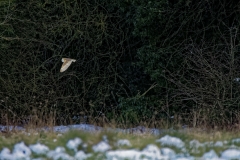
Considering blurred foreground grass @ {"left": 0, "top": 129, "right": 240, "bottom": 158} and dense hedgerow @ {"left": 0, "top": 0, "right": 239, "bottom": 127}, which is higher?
dense hedgerow @ {"left": 0, "top": 0, "right": 239, "bottom": 127}

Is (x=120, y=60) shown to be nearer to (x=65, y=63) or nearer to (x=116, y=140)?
(x=65, y=63)

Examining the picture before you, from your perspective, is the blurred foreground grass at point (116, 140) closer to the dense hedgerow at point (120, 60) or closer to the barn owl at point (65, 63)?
the dense hedgerow at point (120, 60)

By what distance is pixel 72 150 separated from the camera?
5.88 metres

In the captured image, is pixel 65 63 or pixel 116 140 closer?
pixel 116 140

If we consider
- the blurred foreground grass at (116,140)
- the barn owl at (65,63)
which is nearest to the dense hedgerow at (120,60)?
the barn owl at (65,63)

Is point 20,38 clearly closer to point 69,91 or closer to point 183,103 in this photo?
point 69,91

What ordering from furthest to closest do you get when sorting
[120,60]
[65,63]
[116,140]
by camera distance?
[120,60]
[65,63]
[116,140]

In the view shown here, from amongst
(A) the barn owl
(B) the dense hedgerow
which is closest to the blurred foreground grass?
(B) the dense hedgerow

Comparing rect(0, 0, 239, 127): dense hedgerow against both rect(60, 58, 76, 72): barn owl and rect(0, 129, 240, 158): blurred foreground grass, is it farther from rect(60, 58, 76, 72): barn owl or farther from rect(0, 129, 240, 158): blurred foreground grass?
rect(0, 129, 240, 158): blurred foreground grass

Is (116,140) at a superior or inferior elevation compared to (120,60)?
inferior

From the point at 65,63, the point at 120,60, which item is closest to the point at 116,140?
the point at 65,63

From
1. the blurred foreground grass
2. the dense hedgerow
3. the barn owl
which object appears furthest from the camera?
the barn owl

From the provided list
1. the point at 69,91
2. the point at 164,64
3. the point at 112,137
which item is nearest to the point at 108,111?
the point at 69,91

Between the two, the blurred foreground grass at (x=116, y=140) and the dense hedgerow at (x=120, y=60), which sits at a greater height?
the dense hedgerow at (x=120, y=60)
